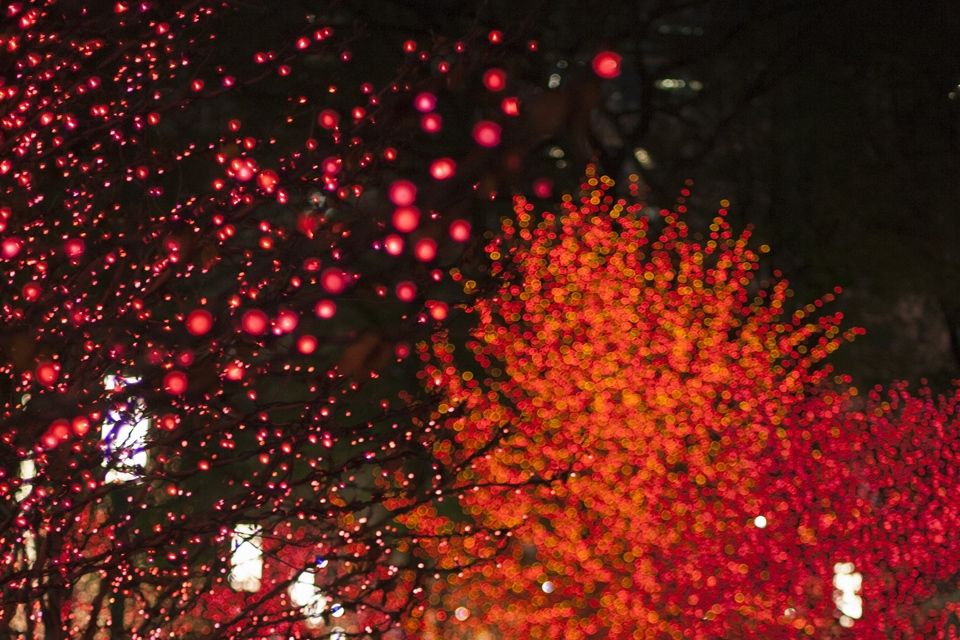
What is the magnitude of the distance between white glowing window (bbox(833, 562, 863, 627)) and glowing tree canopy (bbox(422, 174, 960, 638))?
0.12 ft

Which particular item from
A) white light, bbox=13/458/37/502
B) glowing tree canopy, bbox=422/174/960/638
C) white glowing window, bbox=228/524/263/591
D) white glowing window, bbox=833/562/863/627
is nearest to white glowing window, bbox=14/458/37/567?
white light, bbox=13/458/37/502

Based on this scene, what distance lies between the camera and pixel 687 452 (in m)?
16.7

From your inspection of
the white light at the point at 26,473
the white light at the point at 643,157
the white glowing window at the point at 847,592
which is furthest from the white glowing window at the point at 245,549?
the white light at the point at 643,157

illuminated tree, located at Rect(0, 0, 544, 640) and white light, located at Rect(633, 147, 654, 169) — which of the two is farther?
white light, located at Rect(633, 147, 654, 169)

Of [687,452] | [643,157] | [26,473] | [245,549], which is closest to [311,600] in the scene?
[26,473]

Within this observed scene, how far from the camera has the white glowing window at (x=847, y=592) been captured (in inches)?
619

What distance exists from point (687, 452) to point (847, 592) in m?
2.50

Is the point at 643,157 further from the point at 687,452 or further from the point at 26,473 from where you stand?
the point at 26,473

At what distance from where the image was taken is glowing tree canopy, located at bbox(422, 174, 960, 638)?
15688 mm

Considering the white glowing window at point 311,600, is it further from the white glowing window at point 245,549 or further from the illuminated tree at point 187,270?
the white glowing window at point 245,549

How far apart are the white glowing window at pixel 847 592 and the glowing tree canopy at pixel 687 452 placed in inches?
1.4

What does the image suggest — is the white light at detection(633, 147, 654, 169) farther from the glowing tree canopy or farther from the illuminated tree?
the illuminated tree

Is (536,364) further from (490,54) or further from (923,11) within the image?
(490,54)

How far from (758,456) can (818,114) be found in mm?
4340
